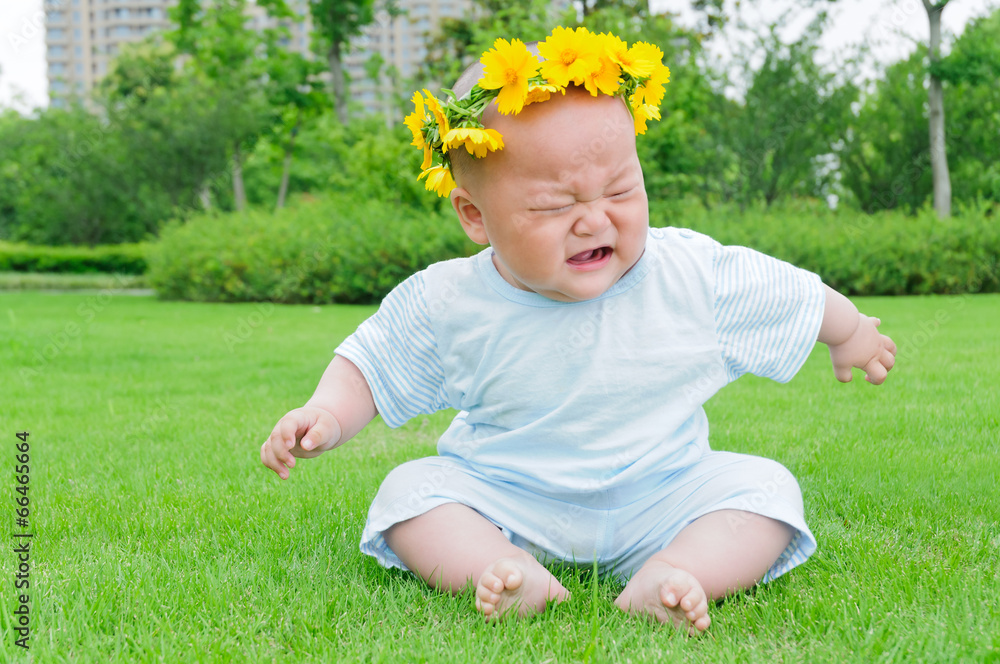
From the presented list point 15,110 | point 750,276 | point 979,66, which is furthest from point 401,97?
point 15,110

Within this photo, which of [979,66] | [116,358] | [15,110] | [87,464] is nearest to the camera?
[87,464]

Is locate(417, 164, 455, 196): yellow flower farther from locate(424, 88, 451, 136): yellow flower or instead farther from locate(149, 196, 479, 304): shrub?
locate(149, 196, 479, 304): shrub

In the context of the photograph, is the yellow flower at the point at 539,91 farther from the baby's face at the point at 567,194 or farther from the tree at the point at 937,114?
the tree at the point at 937,114

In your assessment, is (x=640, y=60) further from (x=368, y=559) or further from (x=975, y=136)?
(x=975, y=136)

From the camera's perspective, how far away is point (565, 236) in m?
1.83

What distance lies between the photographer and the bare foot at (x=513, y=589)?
1681mm

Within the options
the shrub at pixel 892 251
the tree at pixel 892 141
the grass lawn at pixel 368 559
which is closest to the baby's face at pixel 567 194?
the grass lawn at pixel 368 559

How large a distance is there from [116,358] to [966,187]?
20450 millimetres

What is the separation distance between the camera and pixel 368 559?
212cm

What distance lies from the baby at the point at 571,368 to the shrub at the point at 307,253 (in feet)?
34.7

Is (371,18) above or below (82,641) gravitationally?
above

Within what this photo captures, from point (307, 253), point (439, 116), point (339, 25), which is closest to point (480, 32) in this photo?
point (339, 25)

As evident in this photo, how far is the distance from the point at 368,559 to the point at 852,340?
131cm

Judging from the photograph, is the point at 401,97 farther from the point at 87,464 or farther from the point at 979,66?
the point at 87,464
